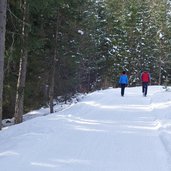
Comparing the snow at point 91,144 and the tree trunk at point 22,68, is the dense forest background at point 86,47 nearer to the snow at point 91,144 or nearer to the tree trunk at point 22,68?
the tree trunk at point 22,68

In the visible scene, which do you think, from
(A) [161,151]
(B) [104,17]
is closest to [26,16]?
(A) [161,151]

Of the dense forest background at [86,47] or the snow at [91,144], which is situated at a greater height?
the dense forest background at [86,47]

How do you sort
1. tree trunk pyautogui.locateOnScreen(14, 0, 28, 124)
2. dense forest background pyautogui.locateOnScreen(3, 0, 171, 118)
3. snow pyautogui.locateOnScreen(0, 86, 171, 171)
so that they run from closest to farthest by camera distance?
1. snow pyautogui.locateOnScreen(0, 86, 171, 171)
2. tree trunk pyautogui.locateOnScreen(14, 0, 28, 124)
3. dense forest background pyautogui.locateOnScreen(3, 0, 171, 118)

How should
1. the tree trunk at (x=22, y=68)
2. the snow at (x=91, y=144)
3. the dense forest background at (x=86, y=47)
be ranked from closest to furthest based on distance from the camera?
the snow at (x=91, y=144) < the tree trunk at (x=22, y=68) < the dense forest background at (x=86, y=47)

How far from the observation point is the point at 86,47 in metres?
35.1

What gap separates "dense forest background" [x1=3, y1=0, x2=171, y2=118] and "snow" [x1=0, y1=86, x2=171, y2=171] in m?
5.14

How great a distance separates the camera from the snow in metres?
7.35

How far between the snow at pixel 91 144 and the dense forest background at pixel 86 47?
16.9ft

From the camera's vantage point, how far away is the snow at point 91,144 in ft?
24.1

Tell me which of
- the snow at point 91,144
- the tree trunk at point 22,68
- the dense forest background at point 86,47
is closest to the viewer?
the snow at point 91,144

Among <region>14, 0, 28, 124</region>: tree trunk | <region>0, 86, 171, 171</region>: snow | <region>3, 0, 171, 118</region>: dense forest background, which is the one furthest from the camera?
<region>3, 0, 171, 118</region>: dense forest background

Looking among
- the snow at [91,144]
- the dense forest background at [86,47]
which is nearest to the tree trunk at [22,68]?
the dense forest background at [86,47]

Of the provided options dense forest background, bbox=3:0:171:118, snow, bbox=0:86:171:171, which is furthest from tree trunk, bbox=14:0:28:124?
Result: snow, bbox=0:86:171:171

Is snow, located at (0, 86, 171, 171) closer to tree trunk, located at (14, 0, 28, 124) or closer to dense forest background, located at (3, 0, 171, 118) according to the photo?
tree trunk, located at (14, 0, 28, 124)
